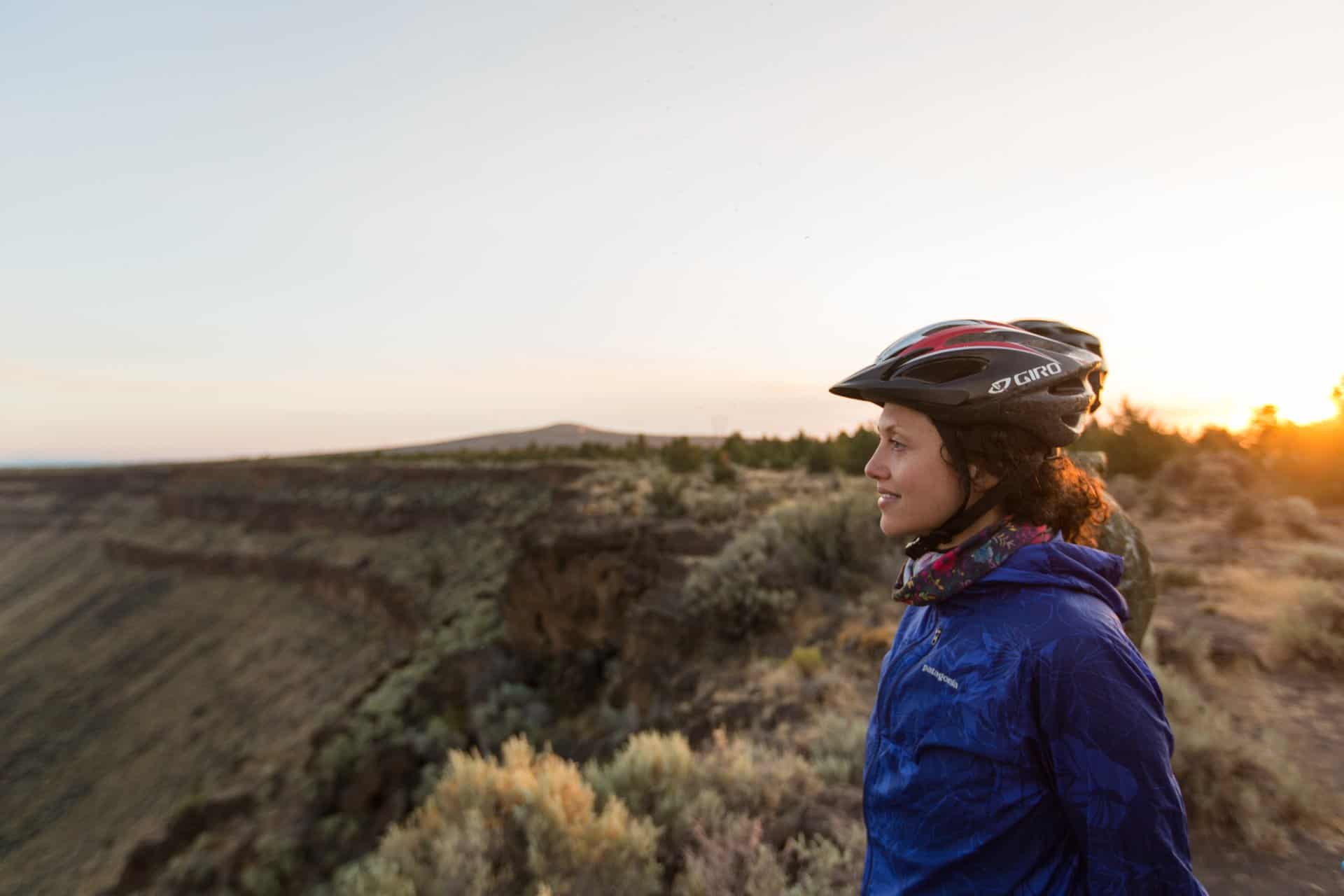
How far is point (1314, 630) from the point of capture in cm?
638

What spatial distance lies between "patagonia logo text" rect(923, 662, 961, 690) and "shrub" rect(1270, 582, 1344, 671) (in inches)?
279

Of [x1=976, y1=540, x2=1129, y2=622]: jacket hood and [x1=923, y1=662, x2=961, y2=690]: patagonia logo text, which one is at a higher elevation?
[x1=976, y1=540, x2=1129, y2=622]: jacket hood

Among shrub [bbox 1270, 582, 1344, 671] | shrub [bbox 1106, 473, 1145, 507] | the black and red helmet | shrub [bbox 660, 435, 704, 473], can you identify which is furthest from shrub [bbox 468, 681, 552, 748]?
the black and red helmet

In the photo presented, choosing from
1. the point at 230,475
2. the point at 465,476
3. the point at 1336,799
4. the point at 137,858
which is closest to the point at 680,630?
the point at 1336,799

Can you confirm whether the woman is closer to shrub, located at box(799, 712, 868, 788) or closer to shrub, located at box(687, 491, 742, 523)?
shrub, located at box(799, 712, 868, 788)

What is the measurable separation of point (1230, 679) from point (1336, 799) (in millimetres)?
2099

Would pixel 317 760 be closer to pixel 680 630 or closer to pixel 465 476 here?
pixel 680 630

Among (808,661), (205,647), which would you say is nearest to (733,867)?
(808,661)

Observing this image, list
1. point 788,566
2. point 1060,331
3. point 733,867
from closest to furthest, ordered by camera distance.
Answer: point 1060,331
point 733,867
point 788,566

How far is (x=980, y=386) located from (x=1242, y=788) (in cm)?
428

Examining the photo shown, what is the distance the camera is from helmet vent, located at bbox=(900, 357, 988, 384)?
1.97 meters

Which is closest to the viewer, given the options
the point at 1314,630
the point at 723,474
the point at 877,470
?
the point at 877,470

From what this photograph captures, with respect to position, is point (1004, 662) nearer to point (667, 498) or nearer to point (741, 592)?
point (741, 592)

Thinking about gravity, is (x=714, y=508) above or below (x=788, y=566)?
above
